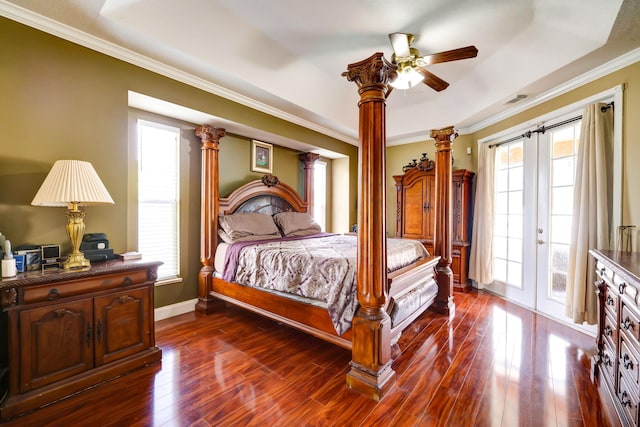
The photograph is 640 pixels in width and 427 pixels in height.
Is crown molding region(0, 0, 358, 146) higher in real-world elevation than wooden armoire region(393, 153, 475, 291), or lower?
higher

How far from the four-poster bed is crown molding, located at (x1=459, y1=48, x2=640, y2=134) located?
3.89 feet

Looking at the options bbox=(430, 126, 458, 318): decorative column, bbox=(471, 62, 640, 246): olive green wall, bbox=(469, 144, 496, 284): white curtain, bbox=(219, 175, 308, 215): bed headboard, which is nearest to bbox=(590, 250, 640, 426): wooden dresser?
bbox=(471, 62, 640, 246): olive green wall

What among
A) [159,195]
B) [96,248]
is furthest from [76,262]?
[159,195]

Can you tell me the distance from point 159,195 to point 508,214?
15.7 feet

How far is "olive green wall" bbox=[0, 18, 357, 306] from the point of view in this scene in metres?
1.92

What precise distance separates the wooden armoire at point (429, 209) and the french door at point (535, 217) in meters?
0.41

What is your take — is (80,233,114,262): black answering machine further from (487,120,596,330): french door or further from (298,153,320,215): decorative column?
(487,120,596,330): french door

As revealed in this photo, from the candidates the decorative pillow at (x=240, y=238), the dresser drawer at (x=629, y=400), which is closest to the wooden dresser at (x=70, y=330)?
the decorative pillow at (x=240, y=238)

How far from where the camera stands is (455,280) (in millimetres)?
4316

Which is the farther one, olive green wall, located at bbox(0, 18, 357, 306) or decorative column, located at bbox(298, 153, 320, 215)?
decorative column, located at bbox(298, 153, 320, 215)

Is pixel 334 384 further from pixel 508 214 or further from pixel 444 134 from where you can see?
pixel 508 214

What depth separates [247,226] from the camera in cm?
340

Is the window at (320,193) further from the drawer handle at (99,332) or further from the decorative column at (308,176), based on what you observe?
the drawer handle at (99,332)

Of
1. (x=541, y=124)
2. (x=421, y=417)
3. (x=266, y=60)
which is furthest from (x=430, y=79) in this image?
(x=421, y=417)
